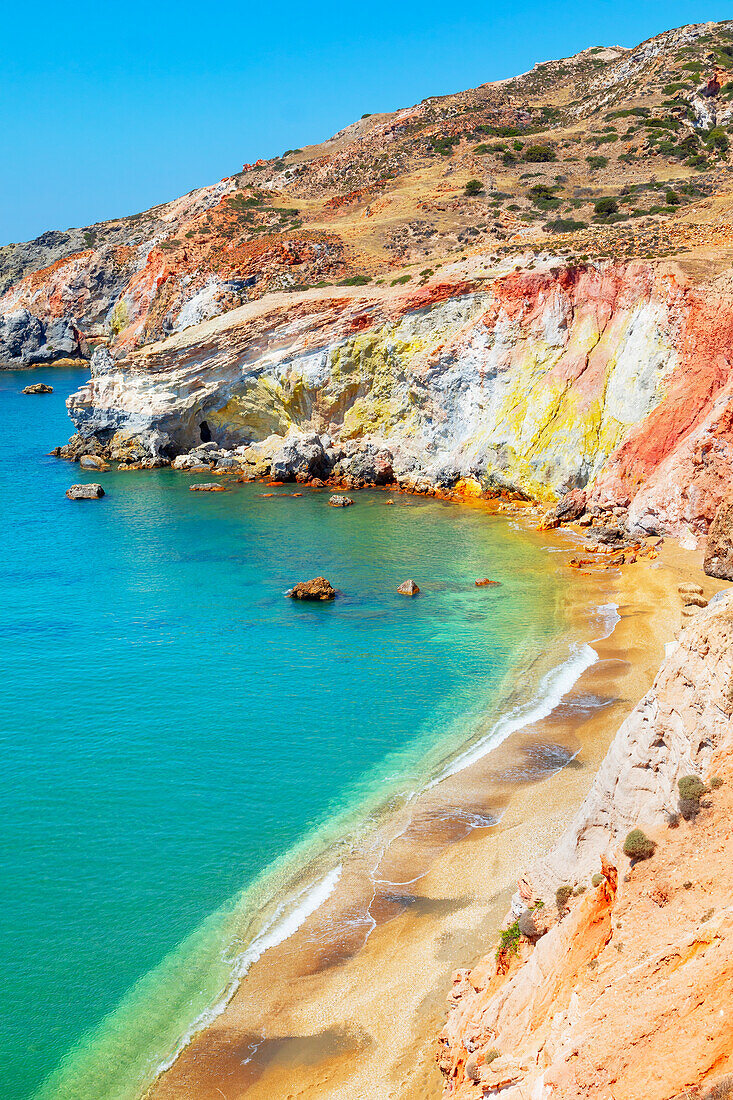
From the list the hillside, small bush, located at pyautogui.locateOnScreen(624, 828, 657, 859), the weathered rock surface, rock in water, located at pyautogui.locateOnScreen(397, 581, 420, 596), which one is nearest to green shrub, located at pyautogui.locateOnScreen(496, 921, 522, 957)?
small bush, located at pyautogui.locateOnScreen(624, 828, 657, 859)

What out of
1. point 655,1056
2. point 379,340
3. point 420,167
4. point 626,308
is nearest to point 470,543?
point 626,308

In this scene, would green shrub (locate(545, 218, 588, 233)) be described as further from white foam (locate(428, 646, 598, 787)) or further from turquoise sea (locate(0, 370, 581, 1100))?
white foam (locate(428, 646, 598, 787))

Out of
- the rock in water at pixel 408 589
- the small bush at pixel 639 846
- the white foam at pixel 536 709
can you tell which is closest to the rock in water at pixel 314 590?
the rock in water at pixel 408 589

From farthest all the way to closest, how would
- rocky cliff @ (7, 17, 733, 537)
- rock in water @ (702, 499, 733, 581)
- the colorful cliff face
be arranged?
rocky cliff @ (7, 17, 733, 537) → the colorful cliff face → rock in water @ (702, 499, 733, 581)

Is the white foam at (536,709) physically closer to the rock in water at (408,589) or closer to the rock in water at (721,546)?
the rock in water at (721,546)

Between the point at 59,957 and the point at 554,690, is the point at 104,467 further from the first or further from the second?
the point at 59,957
